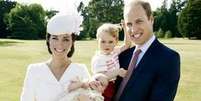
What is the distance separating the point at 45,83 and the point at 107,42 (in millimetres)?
2632

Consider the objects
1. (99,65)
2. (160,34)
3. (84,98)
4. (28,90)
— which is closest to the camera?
(84,98)

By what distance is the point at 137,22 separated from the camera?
4.01m

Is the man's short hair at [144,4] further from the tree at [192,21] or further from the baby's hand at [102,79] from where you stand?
the tree at [192,21]

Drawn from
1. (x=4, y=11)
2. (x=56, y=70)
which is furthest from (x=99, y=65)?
(x=4, y=11)

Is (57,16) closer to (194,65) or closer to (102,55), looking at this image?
(102,55)

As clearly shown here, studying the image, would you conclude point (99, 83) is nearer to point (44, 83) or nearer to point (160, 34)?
point (44, 83)

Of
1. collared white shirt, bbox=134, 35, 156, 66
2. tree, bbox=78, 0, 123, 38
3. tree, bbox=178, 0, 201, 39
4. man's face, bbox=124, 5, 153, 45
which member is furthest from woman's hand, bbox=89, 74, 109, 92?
tree, bbox=78, 0, 123, 38

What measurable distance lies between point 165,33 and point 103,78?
263 ft

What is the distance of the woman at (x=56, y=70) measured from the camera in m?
4.39

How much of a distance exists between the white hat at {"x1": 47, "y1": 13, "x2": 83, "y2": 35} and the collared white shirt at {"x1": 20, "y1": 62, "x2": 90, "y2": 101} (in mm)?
337

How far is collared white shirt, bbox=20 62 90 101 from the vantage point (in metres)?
4.39

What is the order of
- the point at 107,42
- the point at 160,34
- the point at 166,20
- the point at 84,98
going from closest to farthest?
the point at 84,98, the point at 107,42, the point at 160,34, the point at 166,20

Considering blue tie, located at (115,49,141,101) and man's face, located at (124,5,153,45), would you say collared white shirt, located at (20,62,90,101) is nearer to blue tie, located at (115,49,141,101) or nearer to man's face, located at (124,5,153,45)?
blue tie, located at (115,49,141,101)

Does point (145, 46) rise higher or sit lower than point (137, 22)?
lower
